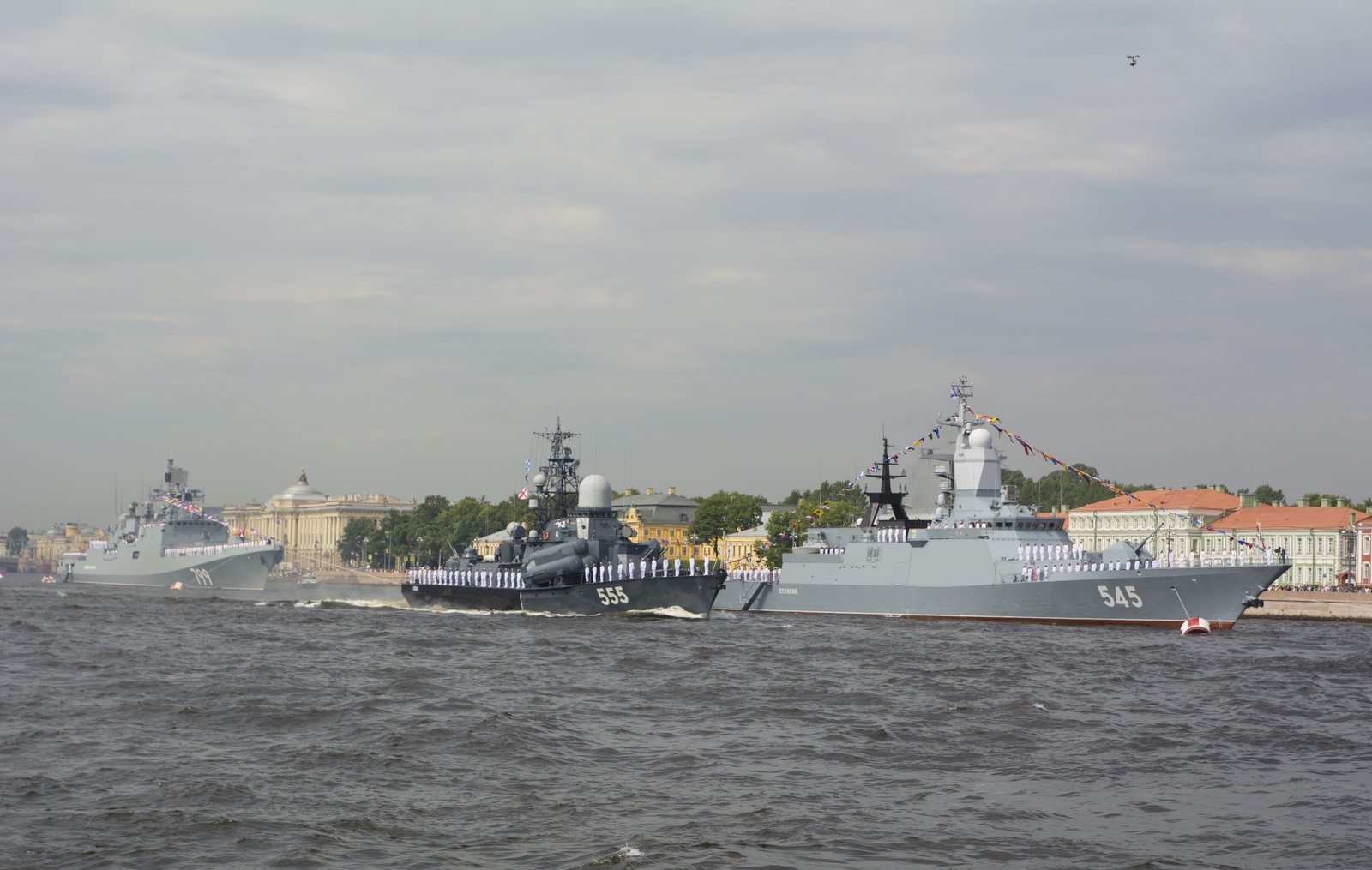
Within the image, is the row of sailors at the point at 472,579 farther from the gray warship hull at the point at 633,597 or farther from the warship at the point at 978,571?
the warship at the point at 978,571

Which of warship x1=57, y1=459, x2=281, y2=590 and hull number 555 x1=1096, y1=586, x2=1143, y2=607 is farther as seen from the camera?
warship x1=57, y1=459, x2=281, y2=590

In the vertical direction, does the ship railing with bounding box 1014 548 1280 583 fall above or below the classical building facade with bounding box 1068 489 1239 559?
below

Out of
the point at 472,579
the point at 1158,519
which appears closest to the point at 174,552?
the point at 472,579

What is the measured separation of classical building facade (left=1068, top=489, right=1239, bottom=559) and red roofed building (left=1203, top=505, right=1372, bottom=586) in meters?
5.91

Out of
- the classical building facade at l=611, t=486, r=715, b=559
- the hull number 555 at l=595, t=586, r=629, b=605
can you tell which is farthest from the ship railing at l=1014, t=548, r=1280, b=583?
the classical building facade at l=611, t=486, r=715, b=559

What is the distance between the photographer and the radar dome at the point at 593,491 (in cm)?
4931

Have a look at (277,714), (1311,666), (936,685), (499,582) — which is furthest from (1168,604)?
(277,714)

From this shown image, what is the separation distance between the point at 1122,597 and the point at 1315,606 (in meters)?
23.4

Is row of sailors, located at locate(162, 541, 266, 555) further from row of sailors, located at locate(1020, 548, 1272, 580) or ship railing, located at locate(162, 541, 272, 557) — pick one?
row of sailors, located at locate(1020, 548, 1272, 580)

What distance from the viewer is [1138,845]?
12000mm

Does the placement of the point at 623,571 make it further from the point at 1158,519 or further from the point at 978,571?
the point at 1158,519

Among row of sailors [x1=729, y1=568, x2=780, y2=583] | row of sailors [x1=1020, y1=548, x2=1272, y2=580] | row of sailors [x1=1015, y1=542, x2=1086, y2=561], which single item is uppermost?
row of sailors [x1=1015, y1=542, x2=1086, y2=561]

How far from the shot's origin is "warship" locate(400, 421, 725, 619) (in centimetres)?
4472

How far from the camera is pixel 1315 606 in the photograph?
6075 centimetres
